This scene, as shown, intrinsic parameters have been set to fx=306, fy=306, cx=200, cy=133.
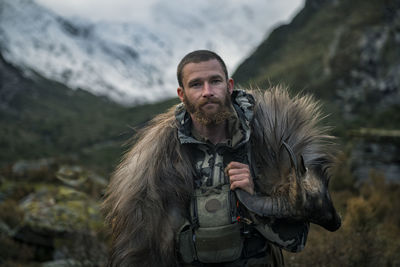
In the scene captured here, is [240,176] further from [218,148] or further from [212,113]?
[212,113]

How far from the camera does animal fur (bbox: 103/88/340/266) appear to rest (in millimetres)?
1715

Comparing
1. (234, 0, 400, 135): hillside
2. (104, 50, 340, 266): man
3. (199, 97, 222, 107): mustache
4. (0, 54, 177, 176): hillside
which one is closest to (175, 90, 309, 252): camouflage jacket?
(104, 50, 340, 266): man

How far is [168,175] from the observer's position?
5.99ft

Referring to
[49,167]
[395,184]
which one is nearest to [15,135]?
[49,167]

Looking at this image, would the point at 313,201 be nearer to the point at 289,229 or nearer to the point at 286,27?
the point at 289,229

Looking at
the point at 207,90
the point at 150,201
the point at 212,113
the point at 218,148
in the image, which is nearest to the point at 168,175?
the point at 150,201

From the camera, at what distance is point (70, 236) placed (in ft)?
18.1

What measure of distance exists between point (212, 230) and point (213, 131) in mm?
610

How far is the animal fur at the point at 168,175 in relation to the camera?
5.63 feet

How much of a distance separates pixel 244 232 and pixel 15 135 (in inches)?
1844

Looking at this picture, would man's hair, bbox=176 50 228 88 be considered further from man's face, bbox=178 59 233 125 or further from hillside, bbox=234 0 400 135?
hillside, bbox=234 0 400 135

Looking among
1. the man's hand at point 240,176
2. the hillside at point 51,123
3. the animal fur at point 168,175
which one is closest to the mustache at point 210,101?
the animal fur at point 168,175

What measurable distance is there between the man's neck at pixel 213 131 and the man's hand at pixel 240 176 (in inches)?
10.9

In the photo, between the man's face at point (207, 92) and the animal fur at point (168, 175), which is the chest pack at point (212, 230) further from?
the man's face at point (207, 92)
